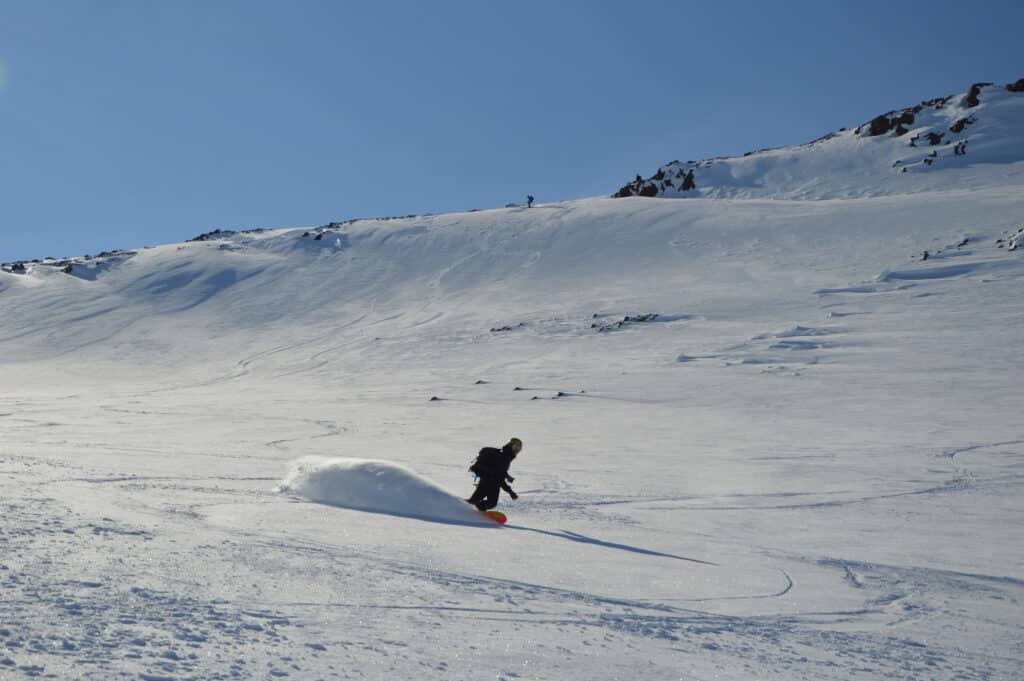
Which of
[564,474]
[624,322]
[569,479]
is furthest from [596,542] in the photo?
[624,322]

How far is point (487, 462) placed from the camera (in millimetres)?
10672

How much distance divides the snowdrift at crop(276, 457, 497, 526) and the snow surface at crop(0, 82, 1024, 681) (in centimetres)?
5

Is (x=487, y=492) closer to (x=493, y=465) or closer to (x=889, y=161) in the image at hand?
(x=493, y=465)

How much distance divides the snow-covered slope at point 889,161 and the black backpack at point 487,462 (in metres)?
60.7

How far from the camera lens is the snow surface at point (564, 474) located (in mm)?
4688

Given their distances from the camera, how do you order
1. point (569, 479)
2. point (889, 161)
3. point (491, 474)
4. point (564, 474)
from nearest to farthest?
point (491, 474) → point (569, 479) → point (564, 474) → point (889, 161)

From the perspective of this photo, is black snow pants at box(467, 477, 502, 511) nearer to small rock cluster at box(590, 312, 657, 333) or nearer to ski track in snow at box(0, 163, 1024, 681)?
ski track in snow at box(0, 163, 1024, 681)

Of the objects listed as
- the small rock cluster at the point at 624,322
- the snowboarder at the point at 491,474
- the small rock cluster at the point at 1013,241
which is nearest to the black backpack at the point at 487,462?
the snowboarder at the point at 491,474

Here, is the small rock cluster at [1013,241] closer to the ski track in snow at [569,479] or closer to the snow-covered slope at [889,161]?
the ski track in snow at [569,479]

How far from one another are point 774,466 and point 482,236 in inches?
1970

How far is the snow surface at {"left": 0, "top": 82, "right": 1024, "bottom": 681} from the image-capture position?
4.69 m

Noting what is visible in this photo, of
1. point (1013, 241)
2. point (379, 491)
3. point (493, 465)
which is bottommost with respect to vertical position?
point (379, 491)

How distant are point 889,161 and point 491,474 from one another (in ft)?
231

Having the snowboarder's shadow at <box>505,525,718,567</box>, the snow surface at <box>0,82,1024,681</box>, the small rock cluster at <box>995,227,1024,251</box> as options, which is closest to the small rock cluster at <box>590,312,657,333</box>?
the snow surface at <box>0,82,1024,681</box>
